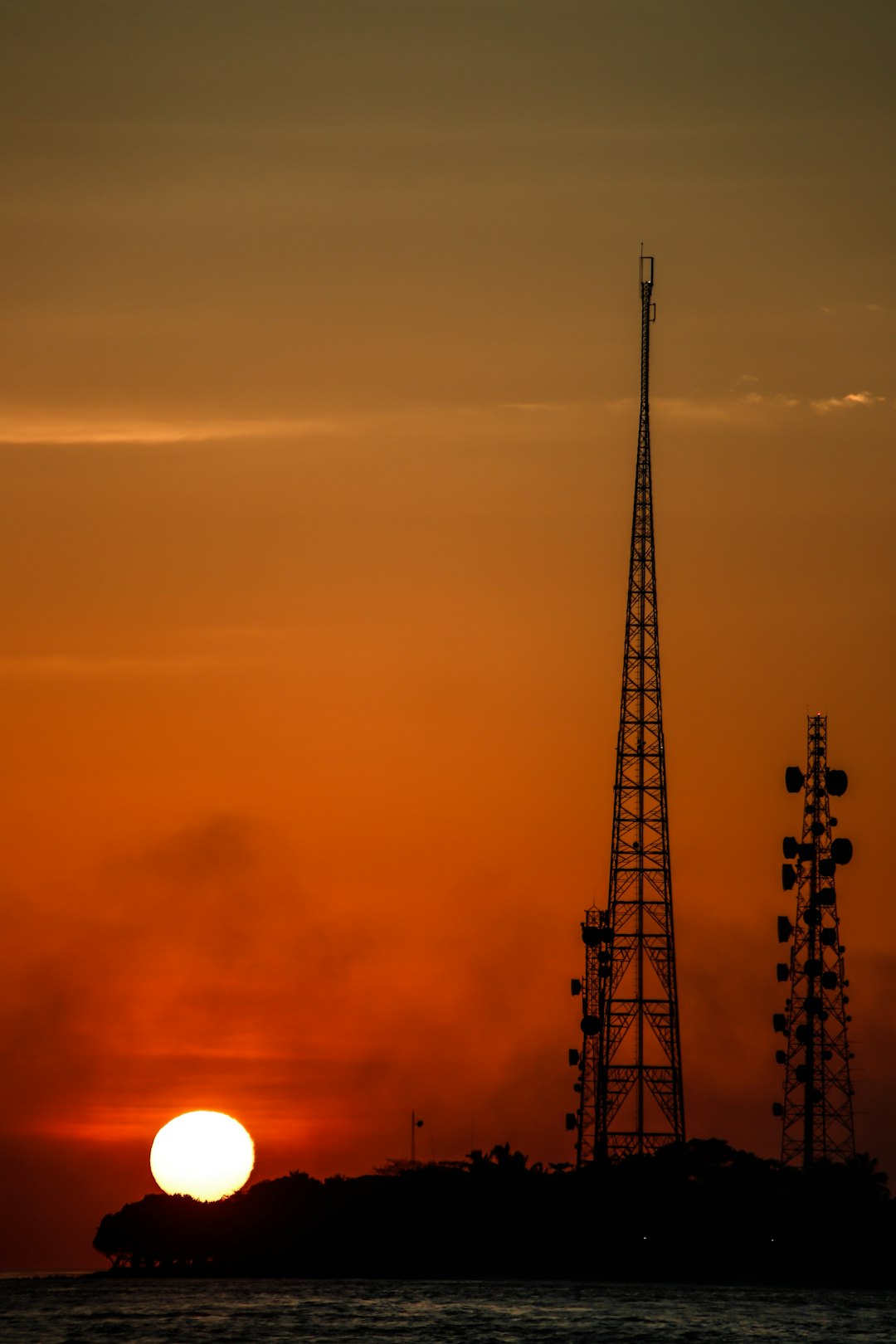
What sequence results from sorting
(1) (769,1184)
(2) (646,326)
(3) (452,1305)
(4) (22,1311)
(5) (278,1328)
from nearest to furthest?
(2) (646,326) → (5) (278,1328) → (3) (452,1305) → (1) (769,1184) → (4) (22,1311)

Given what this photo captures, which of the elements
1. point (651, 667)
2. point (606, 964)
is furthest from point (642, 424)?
point (606, 964)

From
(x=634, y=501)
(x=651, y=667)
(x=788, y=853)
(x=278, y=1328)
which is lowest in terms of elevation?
(x=278, y=1328)

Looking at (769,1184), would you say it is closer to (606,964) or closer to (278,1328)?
(606,964)

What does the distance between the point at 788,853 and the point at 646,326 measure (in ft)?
132

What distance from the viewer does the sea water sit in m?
129

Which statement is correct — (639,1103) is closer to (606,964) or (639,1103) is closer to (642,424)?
(606,964)

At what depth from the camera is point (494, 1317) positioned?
148 meters

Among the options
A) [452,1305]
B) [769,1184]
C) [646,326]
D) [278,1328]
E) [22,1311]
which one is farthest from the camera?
[22,1311]

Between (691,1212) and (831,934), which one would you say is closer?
(831,934)

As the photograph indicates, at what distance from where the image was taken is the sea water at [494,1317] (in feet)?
423

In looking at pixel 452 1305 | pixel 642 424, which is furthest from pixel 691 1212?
pixel 642 424

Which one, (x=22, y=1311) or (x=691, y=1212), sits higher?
(x=691, y=1212)

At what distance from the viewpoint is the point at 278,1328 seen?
147750 millimetres

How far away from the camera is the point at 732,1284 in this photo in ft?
605
